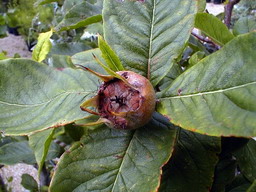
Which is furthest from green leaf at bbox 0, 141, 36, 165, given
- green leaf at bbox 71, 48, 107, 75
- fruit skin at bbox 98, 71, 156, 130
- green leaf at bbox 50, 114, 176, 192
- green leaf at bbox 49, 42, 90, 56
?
fruit skin at bbox 98, 71, 156, 130

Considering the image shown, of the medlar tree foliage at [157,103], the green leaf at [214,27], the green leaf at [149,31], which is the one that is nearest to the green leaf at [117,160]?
the medlar tree foliage at [157,103]

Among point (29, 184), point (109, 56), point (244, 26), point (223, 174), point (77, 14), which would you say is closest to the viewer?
point (109, 56)

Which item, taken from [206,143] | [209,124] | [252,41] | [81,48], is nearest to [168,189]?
[206,143]

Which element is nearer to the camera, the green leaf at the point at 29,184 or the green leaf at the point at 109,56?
the green leaf at the point at 109,56

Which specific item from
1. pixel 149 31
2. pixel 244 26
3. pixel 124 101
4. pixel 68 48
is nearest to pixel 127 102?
pixel 124 101

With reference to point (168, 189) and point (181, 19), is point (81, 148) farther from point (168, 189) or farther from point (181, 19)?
point (181, 19)

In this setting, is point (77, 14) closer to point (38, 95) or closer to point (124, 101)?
point (38, 95)

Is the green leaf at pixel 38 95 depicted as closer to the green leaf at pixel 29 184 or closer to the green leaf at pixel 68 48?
the green leaf at pixel 68 48

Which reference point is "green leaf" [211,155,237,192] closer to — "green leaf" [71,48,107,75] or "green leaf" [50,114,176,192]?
"green leaf" [50,114,176,192]
